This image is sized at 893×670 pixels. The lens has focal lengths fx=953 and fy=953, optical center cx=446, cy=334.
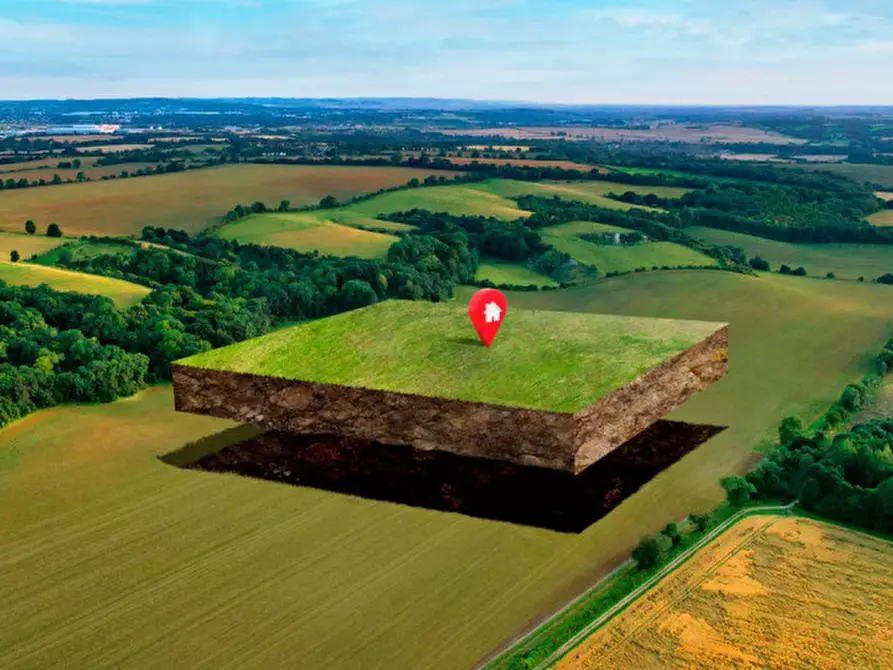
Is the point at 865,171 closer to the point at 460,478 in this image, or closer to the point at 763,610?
the point at 763,610

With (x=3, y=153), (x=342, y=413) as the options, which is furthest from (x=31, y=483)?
(x=3, y=153)

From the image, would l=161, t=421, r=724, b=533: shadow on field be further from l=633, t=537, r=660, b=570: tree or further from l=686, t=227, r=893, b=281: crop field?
l=686, t=227, r=893, b=281: crop field

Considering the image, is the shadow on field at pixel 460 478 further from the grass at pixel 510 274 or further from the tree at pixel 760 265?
the tree at pixel 760 265

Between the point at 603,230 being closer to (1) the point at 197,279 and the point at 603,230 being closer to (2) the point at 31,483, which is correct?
(1) the point at 197,279

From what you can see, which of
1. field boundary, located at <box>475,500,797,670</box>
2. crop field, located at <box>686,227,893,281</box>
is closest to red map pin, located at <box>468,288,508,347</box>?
field boundary, located at <box>475,500,797,670</box>

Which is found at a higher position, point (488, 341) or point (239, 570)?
point (488, 341)

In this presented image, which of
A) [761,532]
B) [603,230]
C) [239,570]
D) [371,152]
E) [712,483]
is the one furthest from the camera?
[371,152]
